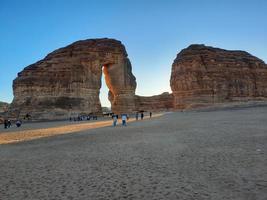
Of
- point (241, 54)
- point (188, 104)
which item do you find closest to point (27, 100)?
point (188, 104)

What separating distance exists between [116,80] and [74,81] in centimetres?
1321

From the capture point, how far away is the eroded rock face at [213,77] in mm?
71562

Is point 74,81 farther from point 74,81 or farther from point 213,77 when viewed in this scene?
point 213,77

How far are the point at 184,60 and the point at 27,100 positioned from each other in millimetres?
43404

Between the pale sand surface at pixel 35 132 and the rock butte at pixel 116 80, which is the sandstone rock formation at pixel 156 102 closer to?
the rock butte at pixel 116 80

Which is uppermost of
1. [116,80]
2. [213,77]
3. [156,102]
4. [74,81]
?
[213,77]

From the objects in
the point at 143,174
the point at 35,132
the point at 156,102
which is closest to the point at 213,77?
the point at 156,102

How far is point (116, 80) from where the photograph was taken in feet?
229

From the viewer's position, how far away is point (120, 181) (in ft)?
19.7

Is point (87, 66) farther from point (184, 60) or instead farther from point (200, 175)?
point (200, 175)

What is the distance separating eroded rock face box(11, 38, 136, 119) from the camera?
56500 mm

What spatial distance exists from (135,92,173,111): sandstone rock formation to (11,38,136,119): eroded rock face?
45.3ft

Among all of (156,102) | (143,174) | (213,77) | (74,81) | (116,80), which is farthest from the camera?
(156,102)

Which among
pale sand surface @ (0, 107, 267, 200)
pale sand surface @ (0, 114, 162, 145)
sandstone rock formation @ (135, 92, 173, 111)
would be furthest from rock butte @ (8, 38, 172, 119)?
pale sand surface @ (0, 107, 267, 200)
